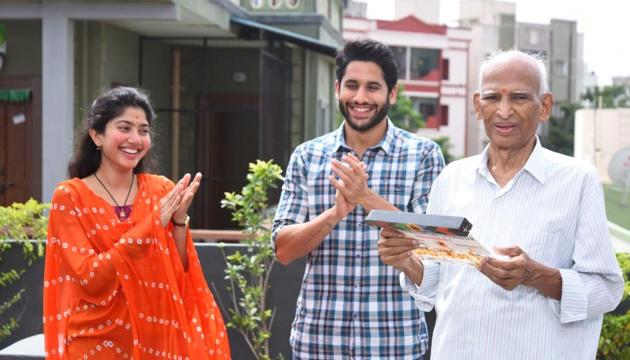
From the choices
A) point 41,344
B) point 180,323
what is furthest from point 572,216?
point 41,344

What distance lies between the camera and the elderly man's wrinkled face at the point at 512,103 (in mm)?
2289

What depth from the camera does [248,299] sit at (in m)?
5.17

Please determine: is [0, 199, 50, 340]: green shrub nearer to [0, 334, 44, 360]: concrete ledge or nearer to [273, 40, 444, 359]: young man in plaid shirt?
[0, 334, 44, 360]: concrete ledge

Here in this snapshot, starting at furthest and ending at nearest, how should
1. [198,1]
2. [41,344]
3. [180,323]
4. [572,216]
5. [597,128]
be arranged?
[597,128], [198,1], [41,344], [180,323], [572,216]

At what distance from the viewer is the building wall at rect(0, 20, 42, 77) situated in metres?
10.2

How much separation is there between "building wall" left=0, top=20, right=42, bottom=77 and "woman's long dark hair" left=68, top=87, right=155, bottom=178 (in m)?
7.04

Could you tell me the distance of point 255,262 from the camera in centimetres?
514

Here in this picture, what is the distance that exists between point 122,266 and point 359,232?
91 cm

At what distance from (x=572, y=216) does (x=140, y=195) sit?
1.81 m

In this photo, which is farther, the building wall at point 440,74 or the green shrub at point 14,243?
the building wall at point 440,74

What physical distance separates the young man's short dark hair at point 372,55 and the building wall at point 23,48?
7912mm

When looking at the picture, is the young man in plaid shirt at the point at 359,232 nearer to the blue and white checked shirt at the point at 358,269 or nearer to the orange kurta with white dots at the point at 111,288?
the blue and white checked shirt at the point at 358,269

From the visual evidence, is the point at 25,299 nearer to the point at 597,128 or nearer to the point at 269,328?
the point at 269,328

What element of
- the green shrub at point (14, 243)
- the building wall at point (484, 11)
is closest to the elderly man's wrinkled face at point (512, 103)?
the green shrub at point (14, 243)
